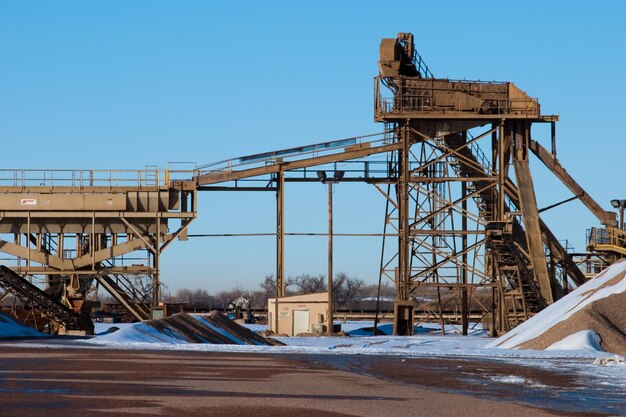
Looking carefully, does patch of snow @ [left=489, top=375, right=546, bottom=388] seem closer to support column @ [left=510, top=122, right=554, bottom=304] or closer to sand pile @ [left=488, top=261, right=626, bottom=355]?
sand pile @ [left=488, top=261, right=626, bottom=355]

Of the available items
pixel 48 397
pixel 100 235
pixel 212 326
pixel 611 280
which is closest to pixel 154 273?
pixel 100 235

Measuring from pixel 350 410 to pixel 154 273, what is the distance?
118 feet

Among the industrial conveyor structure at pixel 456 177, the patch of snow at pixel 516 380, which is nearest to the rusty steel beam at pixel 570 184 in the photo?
Answer: the industrial conveyor structure at pixel 456 177

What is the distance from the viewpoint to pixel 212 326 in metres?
39.1

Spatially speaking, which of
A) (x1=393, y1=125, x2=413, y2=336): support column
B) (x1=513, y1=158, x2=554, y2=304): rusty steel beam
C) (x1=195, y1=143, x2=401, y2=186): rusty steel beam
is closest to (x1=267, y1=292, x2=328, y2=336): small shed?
(x1=393, y1=125, x2=413, y2=336): support column

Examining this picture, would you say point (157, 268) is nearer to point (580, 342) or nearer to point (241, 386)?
point (580, 342)

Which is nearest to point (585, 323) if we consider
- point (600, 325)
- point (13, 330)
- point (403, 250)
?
point (600, 325)

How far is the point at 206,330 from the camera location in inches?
1490

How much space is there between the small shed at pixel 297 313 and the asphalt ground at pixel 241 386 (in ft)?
85.0

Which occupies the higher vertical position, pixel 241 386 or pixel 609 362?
pixel 241 386

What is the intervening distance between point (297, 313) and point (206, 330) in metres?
13.3

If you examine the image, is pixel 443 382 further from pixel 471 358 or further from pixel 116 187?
pixel 116 187

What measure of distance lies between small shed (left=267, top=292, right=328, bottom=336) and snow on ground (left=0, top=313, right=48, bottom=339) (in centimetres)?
1685

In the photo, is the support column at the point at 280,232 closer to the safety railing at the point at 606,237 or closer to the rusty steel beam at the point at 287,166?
the rusty steel beam at the point at 287,166
